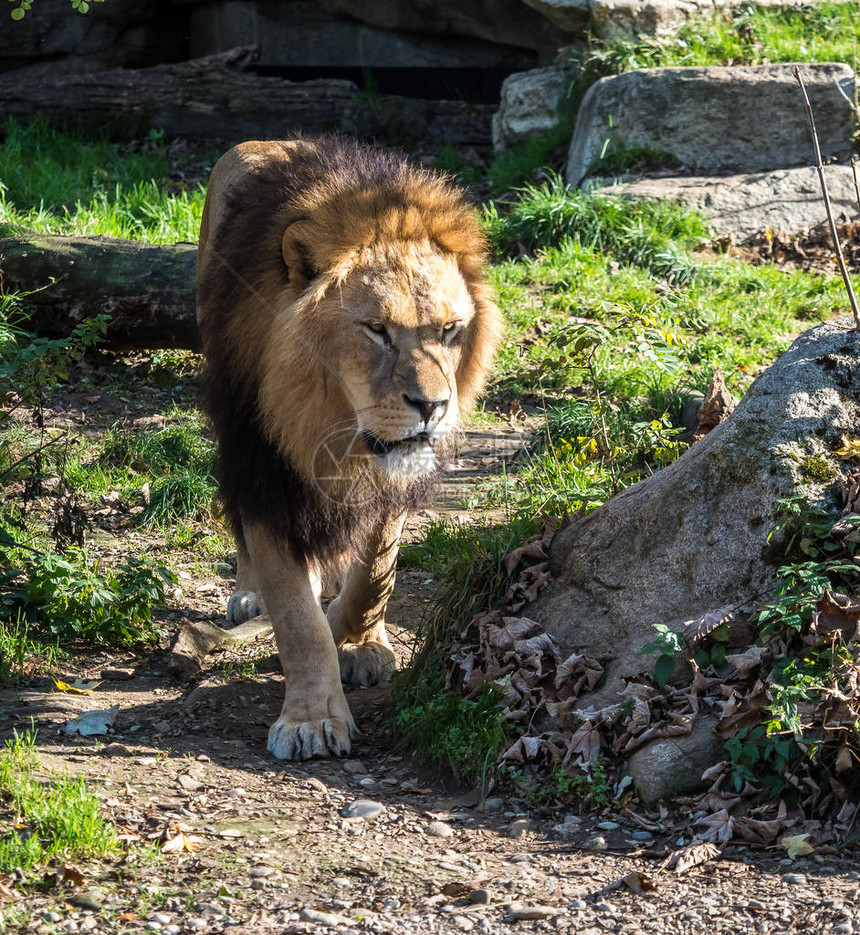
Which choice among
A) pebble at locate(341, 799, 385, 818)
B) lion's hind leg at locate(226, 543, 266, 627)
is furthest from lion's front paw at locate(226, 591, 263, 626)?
pebble at locate(341, 799, 385, 818)

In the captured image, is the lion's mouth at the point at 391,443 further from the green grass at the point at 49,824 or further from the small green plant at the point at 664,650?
the green grass at the point at 49,824

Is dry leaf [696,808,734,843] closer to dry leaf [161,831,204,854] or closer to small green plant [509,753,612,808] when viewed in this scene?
small green plant [509,753,612,808]

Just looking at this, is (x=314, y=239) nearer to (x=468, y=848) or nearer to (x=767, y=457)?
(x=767, y=457)

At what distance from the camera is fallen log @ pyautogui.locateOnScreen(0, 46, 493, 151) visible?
36.7ft

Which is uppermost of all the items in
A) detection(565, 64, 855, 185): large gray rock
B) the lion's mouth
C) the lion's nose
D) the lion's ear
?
detection(565, 64, 855, 185): large gray rock

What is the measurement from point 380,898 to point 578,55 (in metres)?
8.90

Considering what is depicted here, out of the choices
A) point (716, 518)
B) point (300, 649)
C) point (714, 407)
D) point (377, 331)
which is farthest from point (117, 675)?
point (714, 407)

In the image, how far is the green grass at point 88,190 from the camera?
8.58 m

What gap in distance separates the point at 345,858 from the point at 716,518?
60.6 inches

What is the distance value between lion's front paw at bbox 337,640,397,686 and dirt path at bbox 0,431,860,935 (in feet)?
1.17

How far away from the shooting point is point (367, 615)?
466 centimetres

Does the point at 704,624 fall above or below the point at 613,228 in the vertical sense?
below

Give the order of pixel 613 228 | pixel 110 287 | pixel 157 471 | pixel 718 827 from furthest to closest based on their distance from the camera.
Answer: pixel 613 228, pixel 110 287, pixel 157 471, pixel 718 827

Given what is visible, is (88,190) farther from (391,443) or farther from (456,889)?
(456,889)
